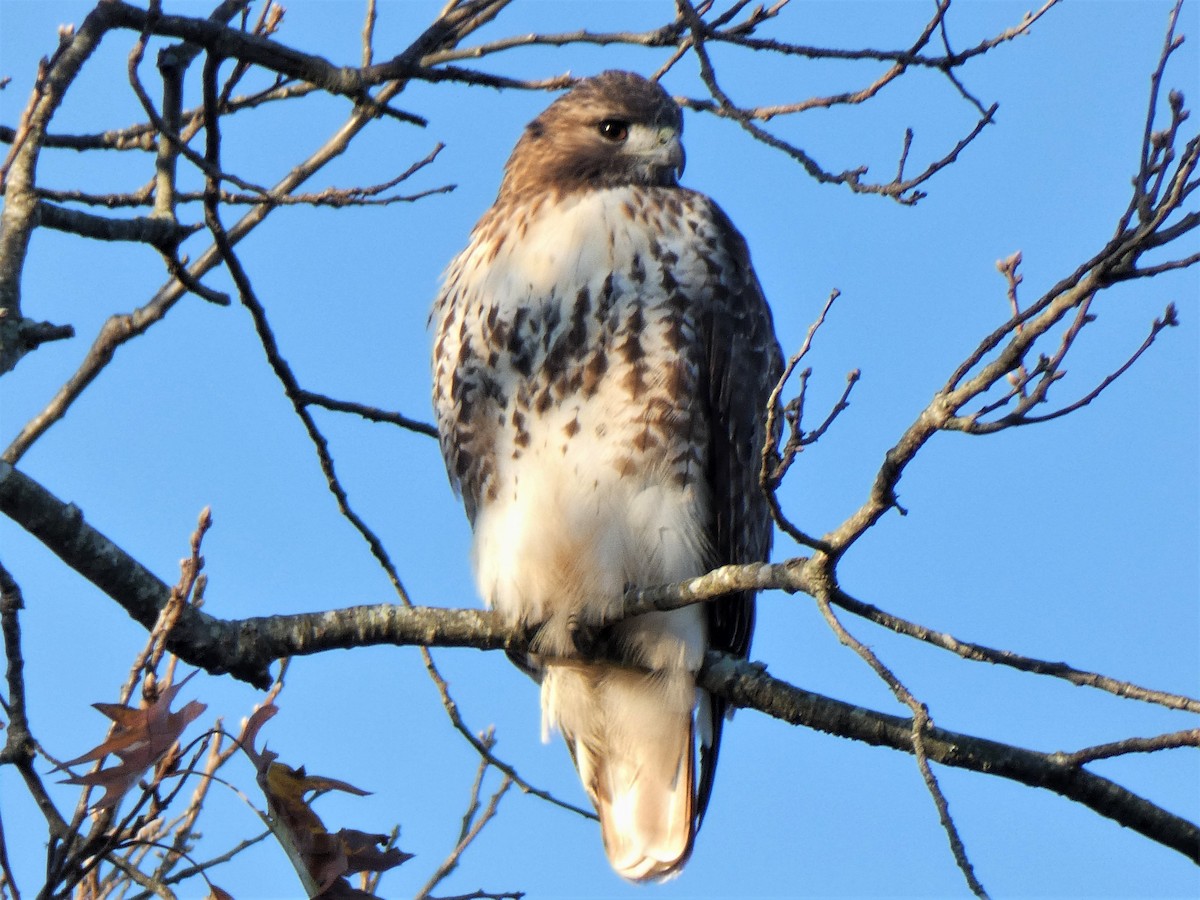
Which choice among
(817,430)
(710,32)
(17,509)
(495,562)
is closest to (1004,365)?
(817,430)

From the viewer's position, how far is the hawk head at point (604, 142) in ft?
15.5

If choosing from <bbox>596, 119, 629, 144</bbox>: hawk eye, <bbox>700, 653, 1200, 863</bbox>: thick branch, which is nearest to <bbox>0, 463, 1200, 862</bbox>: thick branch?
<bbox>700, 653, 1200, 863</bbox>: thick branch

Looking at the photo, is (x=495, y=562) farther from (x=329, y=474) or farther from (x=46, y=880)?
(x=46, y=880)

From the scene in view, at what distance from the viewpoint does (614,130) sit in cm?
485

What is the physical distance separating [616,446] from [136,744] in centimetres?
186

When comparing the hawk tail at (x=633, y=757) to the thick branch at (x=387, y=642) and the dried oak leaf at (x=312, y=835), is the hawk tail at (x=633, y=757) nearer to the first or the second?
the thick branch at (x=387, y=642)

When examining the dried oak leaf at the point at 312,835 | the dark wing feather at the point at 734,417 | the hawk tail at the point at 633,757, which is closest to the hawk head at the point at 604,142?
the dark wing feather at the point at 734,417

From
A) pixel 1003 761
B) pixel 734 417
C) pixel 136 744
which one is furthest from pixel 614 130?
pixel 136 744

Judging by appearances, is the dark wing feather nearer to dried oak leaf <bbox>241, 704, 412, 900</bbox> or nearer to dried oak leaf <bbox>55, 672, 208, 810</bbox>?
dried oak leaf <bbox>241, 704, 412, 900</bbox>

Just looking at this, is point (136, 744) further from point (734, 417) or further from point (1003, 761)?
point (734, 417)

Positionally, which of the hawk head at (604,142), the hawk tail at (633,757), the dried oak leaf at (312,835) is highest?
the hawk head at (604,142)

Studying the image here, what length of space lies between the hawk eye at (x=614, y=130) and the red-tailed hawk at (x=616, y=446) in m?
0.17

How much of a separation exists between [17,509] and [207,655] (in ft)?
1.77

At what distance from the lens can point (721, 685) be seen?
4027 millimetres
